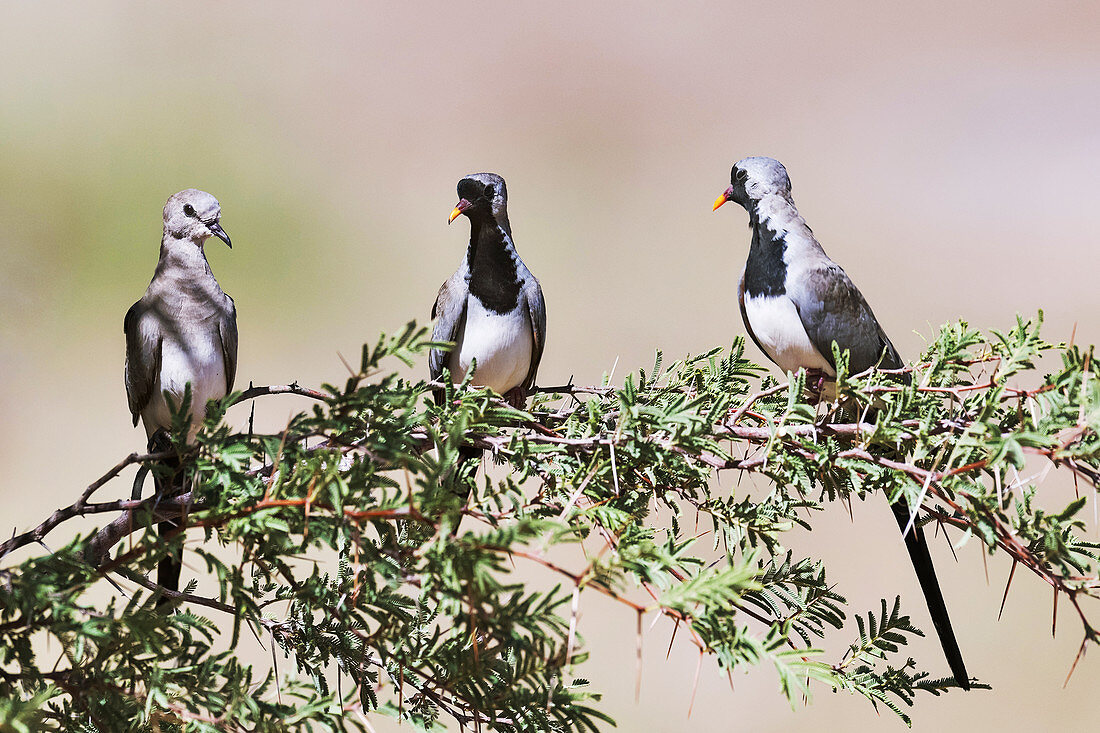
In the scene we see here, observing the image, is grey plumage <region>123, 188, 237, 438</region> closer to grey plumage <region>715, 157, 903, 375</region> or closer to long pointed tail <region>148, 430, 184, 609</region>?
long pointed tail <region>148, 430, 184, 609</region>

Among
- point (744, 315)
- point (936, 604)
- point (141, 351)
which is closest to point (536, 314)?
point (744, 315)

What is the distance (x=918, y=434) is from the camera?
640 millimetres

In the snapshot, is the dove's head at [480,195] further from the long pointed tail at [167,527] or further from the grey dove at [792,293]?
the long pointed tail at [167,527]


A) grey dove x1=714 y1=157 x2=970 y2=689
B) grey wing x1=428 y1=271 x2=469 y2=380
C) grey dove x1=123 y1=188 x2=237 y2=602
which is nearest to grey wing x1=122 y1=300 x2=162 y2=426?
grey dove x1=123 y1=188 x2=237 y2=602

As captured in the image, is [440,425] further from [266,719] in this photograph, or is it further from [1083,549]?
[1083,549]

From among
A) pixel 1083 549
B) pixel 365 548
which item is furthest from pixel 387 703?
pixel 1083 549

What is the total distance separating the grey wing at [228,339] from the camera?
1.14 m

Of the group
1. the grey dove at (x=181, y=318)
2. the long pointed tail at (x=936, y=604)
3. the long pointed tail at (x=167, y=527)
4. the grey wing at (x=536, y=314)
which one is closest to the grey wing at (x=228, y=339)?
the grey dove at (x=181, y=318)

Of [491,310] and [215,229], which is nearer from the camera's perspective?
[215,229]

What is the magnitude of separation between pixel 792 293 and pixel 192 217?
2.51 feet

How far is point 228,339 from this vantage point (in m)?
1.14

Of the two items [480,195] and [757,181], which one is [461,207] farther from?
[757,181]

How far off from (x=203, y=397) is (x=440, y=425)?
0.59 metres

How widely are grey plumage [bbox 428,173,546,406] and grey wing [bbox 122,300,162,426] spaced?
359 mm
